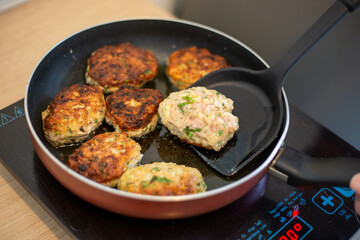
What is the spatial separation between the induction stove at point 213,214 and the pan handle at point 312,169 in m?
0.16

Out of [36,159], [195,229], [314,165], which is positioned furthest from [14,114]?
[314,165]

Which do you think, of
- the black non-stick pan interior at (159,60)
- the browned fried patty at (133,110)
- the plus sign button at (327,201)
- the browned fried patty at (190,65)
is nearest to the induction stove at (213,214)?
the plus sign button at (327,201)

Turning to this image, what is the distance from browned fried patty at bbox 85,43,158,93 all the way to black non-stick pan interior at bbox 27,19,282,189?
73mm

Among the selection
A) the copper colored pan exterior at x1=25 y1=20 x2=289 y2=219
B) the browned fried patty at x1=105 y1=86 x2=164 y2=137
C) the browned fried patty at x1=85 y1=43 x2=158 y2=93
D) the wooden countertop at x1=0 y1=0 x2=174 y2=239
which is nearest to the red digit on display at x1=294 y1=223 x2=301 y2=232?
the copper colored pan exterior at x1=25 y1=20 x2=289 y2=219

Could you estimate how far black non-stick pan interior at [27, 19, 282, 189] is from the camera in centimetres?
130

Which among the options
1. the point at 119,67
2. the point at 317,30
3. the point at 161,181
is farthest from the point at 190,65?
the point at 161,181

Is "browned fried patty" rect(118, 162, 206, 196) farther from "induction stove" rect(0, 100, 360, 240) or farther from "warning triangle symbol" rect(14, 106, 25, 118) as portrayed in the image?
"warning triangle symbol" rect(14, 106, 25, 118)

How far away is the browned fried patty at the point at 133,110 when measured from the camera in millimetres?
1326

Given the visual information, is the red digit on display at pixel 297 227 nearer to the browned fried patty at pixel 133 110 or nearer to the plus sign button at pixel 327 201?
the plus sign button at pixel 327 201

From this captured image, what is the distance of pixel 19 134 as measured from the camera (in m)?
1.30

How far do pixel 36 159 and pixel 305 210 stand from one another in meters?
1.00

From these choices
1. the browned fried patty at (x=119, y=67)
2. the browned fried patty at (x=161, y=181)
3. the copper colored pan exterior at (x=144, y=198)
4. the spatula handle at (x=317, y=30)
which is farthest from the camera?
the browned fried patty at (x=119, y=67)

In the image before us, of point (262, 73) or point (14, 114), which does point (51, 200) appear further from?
point (262, 73)

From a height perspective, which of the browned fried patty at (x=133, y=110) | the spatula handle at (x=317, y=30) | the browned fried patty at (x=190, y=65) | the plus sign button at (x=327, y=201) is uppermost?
the spatula handle at (x=317, y=30)
